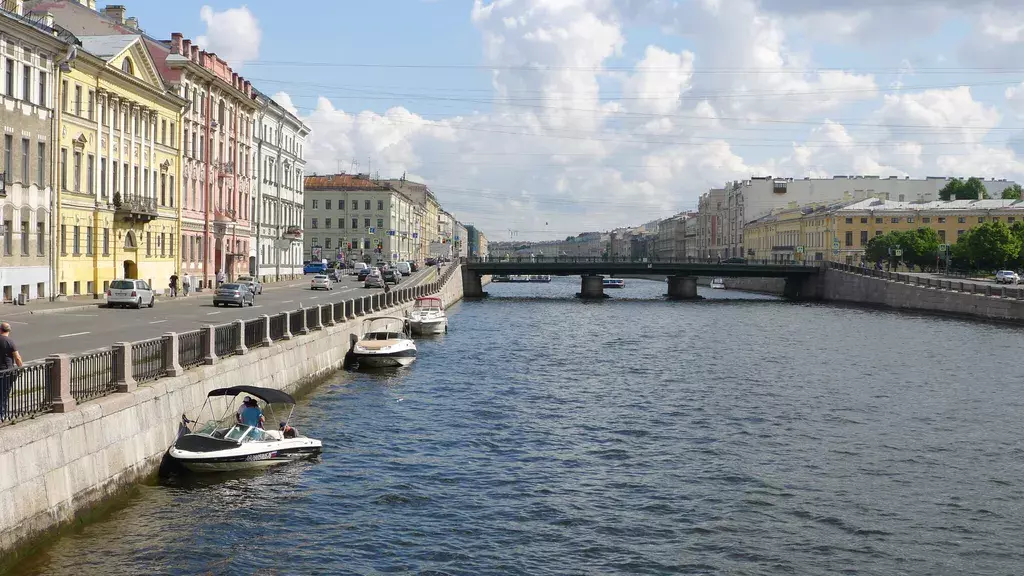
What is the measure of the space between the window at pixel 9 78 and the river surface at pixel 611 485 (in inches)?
775

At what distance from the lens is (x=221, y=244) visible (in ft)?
257

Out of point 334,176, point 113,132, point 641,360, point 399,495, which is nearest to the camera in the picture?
point 399,495

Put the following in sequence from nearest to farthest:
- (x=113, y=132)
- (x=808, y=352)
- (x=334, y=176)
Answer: (x=808, y=352) < (x=113, y=132) < (x=334, y=176)

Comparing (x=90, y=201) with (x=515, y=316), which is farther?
(x=515, y=316)

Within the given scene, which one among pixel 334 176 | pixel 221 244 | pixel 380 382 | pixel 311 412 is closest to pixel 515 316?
pixel 221 244

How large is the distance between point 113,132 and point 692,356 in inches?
1275

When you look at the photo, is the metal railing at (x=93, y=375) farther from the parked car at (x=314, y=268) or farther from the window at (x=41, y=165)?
the parked car at (x=314, y=268)

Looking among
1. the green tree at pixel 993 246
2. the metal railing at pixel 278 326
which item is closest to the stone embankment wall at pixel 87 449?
the metal railing at pixel 278 326

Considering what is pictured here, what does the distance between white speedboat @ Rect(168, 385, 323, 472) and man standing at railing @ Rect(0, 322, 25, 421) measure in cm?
426

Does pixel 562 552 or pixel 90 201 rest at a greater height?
pixel 90 201

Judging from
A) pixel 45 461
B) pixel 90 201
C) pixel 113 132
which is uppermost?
pixel 113 132

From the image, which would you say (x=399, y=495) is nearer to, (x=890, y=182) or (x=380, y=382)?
(x=380, y=382)

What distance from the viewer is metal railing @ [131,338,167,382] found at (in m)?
20.1

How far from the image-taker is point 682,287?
4840 inches
